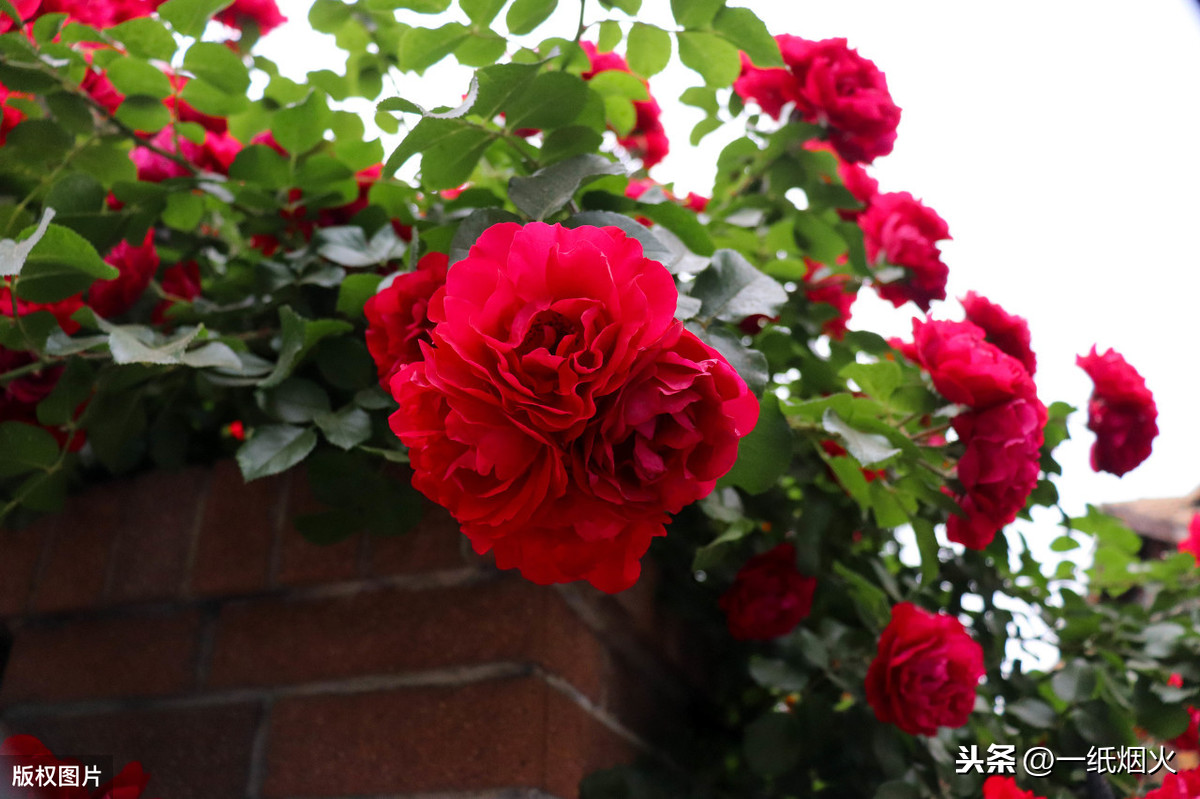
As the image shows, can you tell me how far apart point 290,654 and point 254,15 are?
726 mm

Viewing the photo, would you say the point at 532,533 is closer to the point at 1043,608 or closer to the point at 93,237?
the point at 93,237

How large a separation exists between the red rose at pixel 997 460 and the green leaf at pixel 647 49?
0.40 metres

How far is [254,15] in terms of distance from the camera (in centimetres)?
104

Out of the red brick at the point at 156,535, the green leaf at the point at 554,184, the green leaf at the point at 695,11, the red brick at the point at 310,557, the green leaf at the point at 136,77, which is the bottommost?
the red brick at the point at 156,535

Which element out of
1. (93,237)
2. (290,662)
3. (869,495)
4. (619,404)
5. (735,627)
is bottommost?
(290,662)

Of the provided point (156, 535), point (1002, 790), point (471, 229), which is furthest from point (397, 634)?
point (1002, 790)

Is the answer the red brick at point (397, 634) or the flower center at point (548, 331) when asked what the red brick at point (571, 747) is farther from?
the flower center at point (548, 331)

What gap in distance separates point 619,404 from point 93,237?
537 millimetres

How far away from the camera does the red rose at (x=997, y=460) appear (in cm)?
68

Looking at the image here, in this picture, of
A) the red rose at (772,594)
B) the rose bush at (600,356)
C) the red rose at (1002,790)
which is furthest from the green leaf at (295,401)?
the red rose at (1002,790)

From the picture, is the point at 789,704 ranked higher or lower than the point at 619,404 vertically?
lower

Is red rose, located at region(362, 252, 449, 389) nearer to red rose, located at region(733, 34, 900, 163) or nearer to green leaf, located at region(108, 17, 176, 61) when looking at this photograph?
green leaf, located at region(108, 17, 176, 61)

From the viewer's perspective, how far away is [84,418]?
71 cm


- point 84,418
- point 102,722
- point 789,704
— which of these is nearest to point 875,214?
point 789,704
